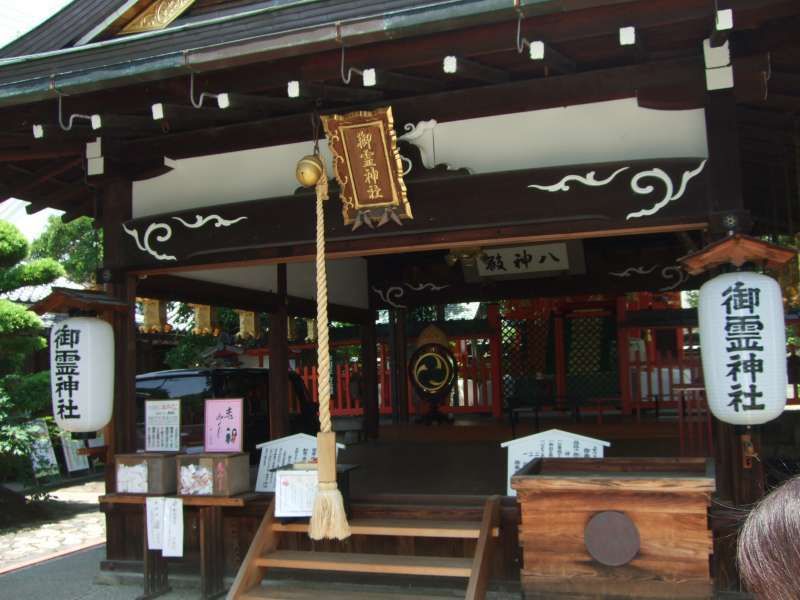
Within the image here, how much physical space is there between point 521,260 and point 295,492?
19.4ft

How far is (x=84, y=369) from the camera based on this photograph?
5391mm

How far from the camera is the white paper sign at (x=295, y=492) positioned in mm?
4773

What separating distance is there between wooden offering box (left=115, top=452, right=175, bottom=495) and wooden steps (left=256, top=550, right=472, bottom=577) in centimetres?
108

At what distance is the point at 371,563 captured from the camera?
186 inches

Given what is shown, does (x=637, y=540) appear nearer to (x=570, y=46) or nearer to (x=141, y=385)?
(x=570, y=46)

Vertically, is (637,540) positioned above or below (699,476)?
below

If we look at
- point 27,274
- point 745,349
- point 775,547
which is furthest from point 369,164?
point 27,274

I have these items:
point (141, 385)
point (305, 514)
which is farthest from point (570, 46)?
point (141, 385)

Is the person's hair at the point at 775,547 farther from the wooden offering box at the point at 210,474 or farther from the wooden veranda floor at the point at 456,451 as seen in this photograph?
the wooden veranda floor at the point at 456,451

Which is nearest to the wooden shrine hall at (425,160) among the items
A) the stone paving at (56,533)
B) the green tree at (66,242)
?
the stone paving at (56,533)

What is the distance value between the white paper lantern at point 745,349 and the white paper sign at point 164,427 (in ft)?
12.7

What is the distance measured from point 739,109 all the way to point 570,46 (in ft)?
6.47

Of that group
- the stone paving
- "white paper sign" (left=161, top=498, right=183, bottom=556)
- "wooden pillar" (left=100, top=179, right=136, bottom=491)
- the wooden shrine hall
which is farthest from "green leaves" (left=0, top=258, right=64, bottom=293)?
"white paper sign" (left=161, top=498, right=183, bottom=556)

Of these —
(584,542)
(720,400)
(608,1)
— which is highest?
(608,1)
